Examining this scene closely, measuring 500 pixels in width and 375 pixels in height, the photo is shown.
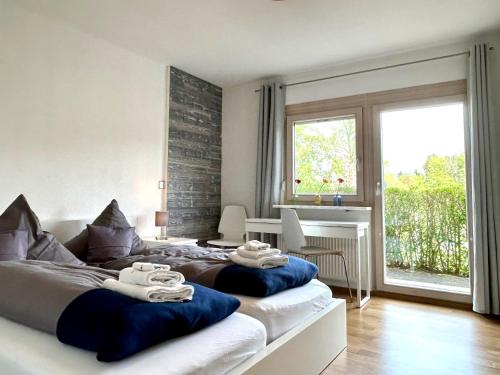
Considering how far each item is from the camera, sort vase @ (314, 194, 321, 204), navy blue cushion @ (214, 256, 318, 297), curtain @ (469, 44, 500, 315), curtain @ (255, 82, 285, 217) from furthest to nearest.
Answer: curtain @ (255, 82, 285, 217) < vase @ (314, 194, 321, 204) < curtain @ (469, 44, 500, 315) < navy blue cushion @ (214, 256, 318, 297)

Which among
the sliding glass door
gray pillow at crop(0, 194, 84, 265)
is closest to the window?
the sliding glass door

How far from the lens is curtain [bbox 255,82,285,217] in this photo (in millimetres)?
4406

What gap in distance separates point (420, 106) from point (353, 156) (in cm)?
88

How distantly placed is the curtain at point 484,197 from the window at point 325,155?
1142 millimetres

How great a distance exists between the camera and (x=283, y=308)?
5.94 feet

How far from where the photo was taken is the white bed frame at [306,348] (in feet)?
4.81

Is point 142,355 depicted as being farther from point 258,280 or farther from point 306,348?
point 306,348

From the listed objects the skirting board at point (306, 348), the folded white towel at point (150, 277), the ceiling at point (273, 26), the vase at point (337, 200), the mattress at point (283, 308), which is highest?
the ceiling at point (273, 26)

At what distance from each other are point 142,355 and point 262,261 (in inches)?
41.2

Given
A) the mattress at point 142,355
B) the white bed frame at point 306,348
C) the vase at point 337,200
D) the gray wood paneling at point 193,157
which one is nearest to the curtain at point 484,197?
the vase at point 337,200

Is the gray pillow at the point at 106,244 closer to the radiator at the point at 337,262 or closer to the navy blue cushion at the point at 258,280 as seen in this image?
the navy blue cushion at the point at 258,280

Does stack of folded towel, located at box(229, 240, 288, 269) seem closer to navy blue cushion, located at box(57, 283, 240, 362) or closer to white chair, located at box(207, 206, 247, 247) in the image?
navy blue cushion, located at box(57, 283, 240, 362)

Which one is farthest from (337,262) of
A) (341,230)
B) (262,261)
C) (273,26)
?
(273,26)

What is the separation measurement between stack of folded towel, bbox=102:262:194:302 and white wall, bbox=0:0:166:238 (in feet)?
6.29
